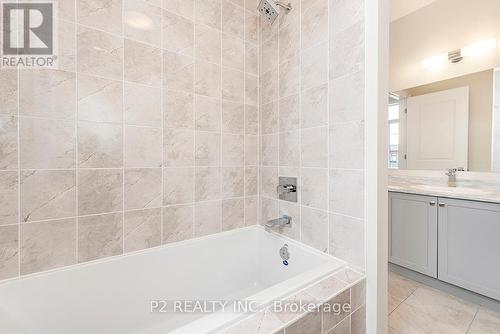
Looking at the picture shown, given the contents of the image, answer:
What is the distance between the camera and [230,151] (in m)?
1.60

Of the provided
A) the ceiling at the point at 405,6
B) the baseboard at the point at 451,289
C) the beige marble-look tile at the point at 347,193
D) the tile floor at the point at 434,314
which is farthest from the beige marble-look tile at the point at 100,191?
the ceiling at the point at 405,6

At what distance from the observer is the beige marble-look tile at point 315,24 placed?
124 cm

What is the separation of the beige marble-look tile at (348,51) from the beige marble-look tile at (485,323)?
6.00 ft

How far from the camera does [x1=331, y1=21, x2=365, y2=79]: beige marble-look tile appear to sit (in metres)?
1.07

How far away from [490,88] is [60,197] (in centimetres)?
335

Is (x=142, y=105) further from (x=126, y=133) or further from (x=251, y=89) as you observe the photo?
(x=251, y=89)

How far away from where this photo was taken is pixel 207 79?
4.84 feet

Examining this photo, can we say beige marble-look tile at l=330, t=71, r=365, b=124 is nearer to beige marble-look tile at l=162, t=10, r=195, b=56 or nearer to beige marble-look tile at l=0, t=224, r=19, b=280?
beige marble-look tile at l=162, t=10, r=195, b=56

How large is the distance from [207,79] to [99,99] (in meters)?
0.67

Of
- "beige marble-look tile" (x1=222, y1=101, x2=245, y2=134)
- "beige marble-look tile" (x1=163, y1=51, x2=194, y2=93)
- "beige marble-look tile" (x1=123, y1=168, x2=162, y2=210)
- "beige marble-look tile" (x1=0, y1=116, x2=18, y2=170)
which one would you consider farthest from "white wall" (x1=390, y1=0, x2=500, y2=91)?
"beige marble-look tile" (x1=0, y1=116, x2=18, y2=170)

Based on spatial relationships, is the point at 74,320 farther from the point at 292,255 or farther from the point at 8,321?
the point at 292,255

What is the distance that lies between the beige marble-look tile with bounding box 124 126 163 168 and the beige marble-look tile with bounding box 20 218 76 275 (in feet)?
1.37

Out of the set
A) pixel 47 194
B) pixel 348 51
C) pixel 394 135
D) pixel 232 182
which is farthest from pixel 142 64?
pixel 394 135

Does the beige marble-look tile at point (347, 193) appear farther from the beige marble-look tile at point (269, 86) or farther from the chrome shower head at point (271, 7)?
the chrome shower head at point (271, 7)
